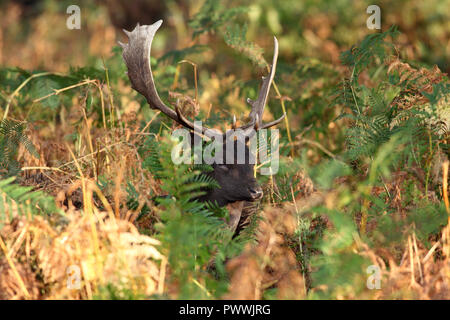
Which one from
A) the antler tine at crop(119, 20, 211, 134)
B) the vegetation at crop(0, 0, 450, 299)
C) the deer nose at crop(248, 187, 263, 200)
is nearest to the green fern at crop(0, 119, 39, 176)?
the vegetation at crop(0, 0, 450, 299)

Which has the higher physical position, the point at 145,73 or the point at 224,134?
the point at 145,73

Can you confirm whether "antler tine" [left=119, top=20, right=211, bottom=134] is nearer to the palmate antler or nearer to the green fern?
the palmate antler

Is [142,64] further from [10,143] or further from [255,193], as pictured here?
[255,193]

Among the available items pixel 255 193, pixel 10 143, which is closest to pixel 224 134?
pixel 255 193

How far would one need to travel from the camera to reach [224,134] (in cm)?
452

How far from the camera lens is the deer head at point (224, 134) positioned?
4.28 metres

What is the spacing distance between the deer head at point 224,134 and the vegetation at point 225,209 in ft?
0.41

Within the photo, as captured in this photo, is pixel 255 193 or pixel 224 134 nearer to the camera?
pixel 255 193

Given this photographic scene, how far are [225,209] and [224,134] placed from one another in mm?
588

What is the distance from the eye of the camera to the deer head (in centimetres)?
428

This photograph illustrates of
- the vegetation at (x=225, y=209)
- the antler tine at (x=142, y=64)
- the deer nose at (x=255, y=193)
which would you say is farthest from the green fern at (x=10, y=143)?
the deer nose at (x=255, y=193)
